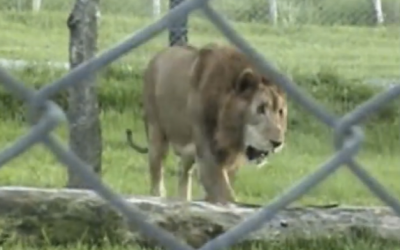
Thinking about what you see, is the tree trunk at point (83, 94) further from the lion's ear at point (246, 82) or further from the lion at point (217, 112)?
the lion's ear at point (246, 82)

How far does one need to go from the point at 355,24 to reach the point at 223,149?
10.9 meters

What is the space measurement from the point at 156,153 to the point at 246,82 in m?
1.58

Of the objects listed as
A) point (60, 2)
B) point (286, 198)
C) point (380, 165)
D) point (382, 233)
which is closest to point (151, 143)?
point (380, 165)

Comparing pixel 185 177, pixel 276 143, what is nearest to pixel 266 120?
pixel 276 143

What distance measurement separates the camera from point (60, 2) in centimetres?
1784

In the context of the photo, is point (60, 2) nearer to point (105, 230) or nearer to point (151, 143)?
point (151, 143)

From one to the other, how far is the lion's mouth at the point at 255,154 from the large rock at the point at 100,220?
173cm

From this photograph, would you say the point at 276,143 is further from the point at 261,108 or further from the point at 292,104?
the point at 292,104

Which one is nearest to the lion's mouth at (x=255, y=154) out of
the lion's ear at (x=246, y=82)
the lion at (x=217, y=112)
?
the lion at (x=217, y=112)

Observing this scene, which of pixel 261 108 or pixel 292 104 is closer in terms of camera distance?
pixel 261 108

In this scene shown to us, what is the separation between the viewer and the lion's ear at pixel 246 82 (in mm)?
7730

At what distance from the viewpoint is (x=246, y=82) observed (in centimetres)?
777

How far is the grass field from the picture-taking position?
9.44 metres

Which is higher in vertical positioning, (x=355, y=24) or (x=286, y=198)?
(x=355, y=24)
